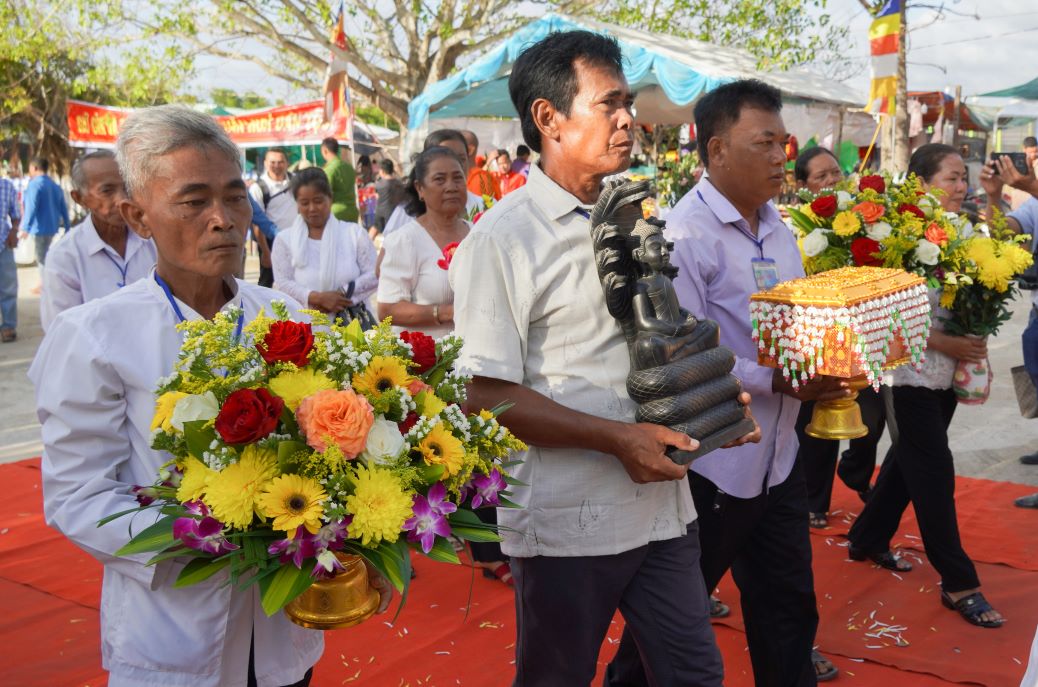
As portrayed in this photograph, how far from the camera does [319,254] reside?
20.2 feet

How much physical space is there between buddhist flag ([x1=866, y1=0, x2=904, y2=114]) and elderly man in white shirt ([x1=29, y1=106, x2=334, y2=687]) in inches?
433

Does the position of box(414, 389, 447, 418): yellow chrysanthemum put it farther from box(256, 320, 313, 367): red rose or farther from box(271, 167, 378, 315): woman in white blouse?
box(271, 167, 378, 315): woman in white blouse

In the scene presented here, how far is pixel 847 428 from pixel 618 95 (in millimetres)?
1726

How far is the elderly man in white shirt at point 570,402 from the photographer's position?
7.45 ft

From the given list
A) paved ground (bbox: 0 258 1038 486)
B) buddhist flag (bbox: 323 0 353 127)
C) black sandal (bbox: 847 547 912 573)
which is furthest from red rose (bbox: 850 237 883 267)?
buddhist flag (bbox: 323 0 353 127)

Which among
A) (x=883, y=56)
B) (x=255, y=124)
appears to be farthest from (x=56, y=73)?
(x=883, y=56)

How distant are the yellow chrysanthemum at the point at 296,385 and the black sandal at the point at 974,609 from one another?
348 cm

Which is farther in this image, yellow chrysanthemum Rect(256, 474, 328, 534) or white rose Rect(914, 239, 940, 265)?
white rose Rect(914, 239, 940, 265)

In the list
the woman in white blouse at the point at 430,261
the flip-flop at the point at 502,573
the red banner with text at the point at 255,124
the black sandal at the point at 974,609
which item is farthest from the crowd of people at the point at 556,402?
the red banner with text at the point at 255,124

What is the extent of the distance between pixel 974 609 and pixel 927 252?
1605mm

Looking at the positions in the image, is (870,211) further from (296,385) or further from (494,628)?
(296,385)

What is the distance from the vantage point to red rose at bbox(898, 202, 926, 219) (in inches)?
155

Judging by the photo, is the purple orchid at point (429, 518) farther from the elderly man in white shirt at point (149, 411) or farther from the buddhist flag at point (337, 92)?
the buddhist flag at point (337, 92)

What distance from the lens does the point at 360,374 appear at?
6.08ft
